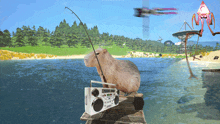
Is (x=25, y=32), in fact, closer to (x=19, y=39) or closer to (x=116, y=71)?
(x=19, y=39)

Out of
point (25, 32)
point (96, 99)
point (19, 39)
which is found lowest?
point (96, 99)

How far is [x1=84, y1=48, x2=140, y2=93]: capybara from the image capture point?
13.9 feet

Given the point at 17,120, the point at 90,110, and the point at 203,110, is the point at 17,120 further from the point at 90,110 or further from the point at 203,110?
the point at 203,110

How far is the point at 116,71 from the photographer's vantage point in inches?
183

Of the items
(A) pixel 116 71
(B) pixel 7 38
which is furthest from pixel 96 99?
(B) pixel 7 38

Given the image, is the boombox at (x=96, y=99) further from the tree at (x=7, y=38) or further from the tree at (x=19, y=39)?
the tree at (x=19, y=39)

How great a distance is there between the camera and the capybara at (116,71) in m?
4.24

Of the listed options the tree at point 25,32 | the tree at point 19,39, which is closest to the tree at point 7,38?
the tree at point 19,39

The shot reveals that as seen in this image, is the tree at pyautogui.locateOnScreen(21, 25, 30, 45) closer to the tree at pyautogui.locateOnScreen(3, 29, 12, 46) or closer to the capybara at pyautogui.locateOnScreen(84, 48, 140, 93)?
the tree at pyautogui.locateOnScreen(3, 29, 12, 46)

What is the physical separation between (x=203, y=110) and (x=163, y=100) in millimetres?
→ 2189

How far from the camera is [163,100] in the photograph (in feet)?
28.6

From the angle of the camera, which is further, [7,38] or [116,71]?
[7,38]

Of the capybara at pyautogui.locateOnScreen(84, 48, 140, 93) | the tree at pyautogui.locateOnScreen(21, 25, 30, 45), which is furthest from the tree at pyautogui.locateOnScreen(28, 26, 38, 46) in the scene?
the capybara at pyautogui.locateOnScreen(84, 48, 140, 93)

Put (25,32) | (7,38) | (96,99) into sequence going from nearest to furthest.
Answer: (96,99) < (7,38) < (25,32)
